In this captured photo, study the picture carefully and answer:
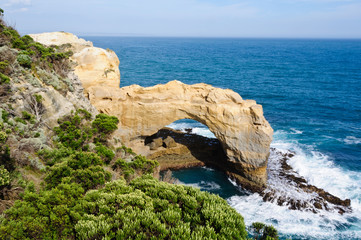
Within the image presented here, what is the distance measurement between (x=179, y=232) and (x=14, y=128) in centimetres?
1220

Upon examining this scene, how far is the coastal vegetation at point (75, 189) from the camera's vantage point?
29.0 ft

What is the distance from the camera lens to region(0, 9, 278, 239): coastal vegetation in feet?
29.0

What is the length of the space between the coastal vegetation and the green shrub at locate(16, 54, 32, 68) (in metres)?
0.07

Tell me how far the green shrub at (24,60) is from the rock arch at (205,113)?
7.08 m

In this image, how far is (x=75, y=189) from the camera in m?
11.3

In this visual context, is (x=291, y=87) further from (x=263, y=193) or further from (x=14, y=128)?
(x=14, y=128)

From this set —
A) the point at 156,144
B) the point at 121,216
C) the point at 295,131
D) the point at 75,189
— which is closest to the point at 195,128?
the point at 156,144

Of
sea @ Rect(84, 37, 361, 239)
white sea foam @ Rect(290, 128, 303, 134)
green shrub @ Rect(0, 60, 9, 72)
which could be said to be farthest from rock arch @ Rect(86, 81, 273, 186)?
white sea foam @ Rect(290, 128, 303, 134)

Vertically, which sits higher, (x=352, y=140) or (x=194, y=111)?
(x=194, y=111)

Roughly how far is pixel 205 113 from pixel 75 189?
56.8 ft

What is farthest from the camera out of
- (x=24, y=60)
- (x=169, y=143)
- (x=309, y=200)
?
(x=169, y=143)

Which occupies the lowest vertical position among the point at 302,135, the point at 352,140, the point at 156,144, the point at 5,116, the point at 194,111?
the point at 156,144

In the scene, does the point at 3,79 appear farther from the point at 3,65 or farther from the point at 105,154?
the point at 105,154

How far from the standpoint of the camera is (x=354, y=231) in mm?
20547
